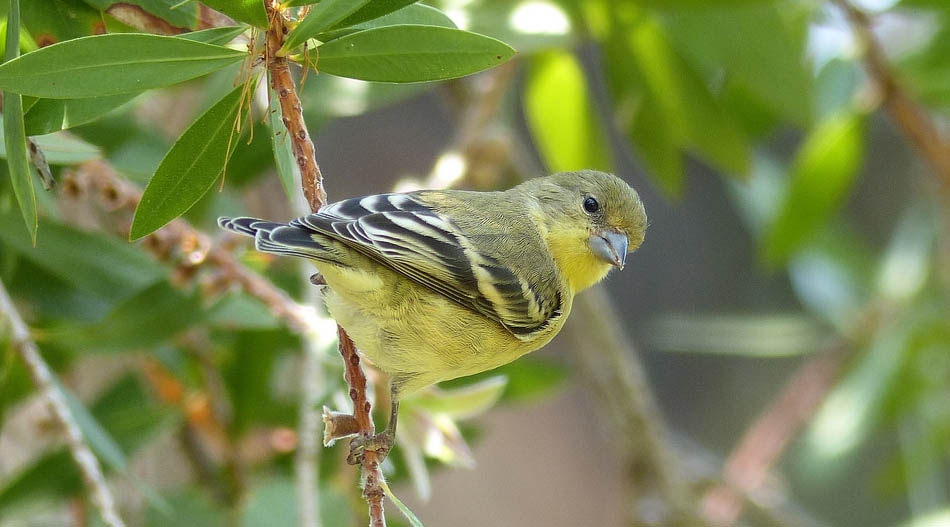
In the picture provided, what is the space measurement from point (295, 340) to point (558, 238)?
36.7 inches

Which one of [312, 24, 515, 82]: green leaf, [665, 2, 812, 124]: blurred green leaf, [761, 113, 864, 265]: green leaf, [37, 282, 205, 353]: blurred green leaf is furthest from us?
[761, 113, 864, 265]: green leaf

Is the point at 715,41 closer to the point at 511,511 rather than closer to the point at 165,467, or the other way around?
the point at 165,467

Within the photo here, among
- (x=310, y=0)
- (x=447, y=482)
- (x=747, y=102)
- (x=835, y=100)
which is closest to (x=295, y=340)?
(x=310, y=0)

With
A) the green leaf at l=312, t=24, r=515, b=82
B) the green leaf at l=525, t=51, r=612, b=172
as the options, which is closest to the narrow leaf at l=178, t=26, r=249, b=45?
the green leaf at l=312, t=24, r=515, b=82

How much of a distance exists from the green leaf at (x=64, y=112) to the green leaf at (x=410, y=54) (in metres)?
0.31

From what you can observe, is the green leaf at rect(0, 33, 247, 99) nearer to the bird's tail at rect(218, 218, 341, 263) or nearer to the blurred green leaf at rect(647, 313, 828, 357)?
the bird's tail at rect(218, 218, 341, 263)

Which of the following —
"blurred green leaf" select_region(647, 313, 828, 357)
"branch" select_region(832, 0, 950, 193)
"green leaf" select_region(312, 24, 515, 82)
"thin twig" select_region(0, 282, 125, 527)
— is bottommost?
"thin twig" select_region(0, 282, 125, 527)

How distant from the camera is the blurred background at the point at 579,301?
2.44m

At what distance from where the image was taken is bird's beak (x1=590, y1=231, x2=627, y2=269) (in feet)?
8.77

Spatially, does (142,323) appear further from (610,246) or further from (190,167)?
(610,246)

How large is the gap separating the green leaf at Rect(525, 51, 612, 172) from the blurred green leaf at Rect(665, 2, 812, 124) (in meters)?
0.42

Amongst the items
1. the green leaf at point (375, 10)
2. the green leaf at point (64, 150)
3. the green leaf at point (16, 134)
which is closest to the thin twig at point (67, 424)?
the green leaf at point (64, 150)

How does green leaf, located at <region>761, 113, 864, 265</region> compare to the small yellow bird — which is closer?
the small yellow bird

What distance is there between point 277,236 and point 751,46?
1984 mm
